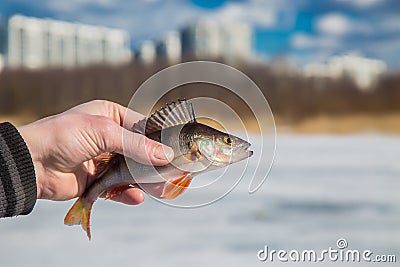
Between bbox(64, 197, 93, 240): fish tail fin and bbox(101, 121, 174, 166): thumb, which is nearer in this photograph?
bbox(101, 121, 174, 166): thumb

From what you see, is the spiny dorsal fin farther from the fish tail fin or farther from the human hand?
the fish tail fin

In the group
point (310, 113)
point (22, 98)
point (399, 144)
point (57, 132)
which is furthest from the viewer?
point (22, 98)

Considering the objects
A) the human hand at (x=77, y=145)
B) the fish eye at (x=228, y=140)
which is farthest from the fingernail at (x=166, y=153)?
the fish eye at (x=228, y=140)

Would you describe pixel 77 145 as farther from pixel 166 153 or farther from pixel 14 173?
pixel 166 153

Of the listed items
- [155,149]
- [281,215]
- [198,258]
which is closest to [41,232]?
[198,258]

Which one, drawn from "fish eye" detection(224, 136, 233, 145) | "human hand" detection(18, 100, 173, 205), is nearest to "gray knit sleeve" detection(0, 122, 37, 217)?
"human hand" detection(18, 100, 173, 205)

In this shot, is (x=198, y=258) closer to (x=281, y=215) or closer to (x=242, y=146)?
(x=281, y=215)

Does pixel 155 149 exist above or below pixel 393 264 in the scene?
above
